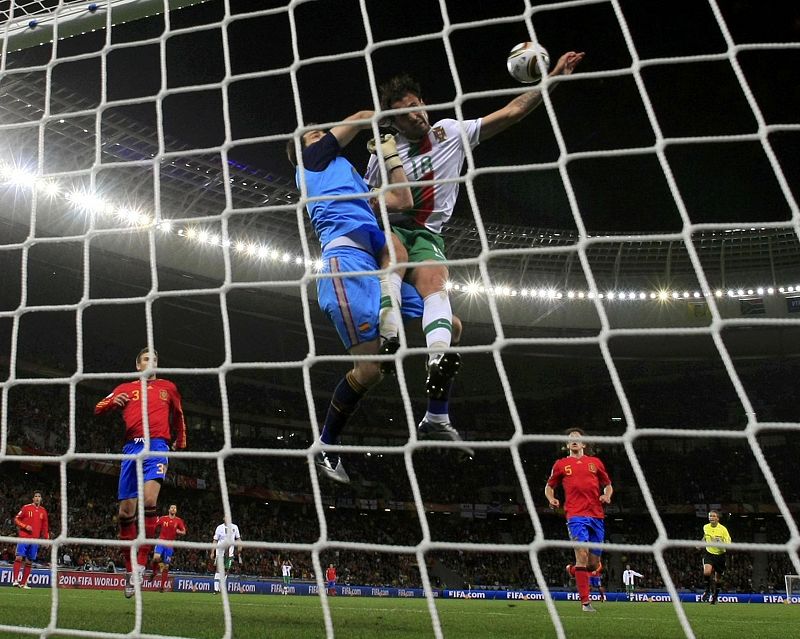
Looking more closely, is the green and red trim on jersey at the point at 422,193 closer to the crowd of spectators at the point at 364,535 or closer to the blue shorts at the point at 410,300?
the blue shorts at the point at 410,300

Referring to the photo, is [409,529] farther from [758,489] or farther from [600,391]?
[758,489]

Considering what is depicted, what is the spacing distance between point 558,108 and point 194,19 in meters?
7.17

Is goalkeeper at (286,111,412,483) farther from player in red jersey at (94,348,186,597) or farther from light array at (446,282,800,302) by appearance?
light array at (446,282,800,302)

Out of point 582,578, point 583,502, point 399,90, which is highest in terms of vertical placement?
point 399,90

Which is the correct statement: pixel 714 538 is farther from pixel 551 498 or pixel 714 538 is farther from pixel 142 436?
pixel 142 436

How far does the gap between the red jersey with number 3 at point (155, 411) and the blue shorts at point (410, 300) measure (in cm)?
227

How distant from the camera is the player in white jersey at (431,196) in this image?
11.1 ft

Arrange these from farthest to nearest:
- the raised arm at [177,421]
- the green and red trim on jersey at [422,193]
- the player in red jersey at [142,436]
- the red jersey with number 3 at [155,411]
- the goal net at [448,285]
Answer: the goal net at [448,285] → the raised arm at [177,421] → the red jersey with number 3 at [155,411] → the player in red jersey at [142,436] → the green and red trim on jersey at [422,193]

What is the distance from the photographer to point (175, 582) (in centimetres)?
1178

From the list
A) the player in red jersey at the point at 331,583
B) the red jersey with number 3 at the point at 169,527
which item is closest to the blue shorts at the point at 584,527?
the red jersey with number 3 at the point at 169,527

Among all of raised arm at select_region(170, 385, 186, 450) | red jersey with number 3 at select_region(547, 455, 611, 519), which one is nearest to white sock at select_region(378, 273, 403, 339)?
raised arm at select_region(170, 385, 186, 450)

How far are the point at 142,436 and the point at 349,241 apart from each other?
2.58 meters

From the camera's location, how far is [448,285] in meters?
9.29

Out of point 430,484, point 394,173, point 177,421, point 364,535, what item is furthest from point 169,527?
point 430,484
